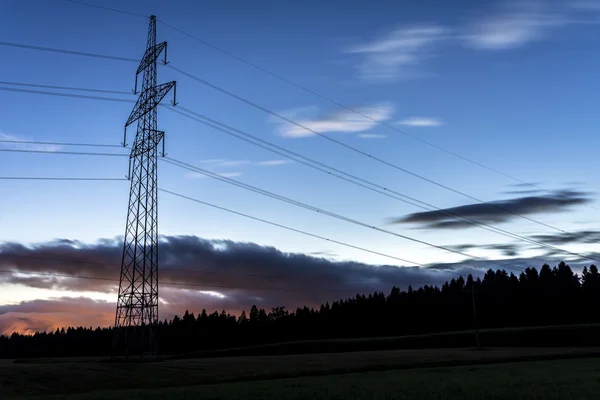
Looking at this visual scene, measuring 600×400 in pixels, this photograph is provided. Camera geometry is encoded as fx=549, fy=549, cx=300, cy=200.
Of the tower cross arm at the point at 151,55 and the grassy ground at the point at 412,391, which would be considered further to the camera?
the tower cross arm at the point at 151,55

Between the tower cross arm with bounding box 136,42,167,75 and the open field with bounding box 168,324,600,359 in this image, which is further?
the open field with bounding box 168,324,600,359

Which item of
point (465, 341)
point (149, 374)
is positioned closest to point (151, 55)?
point (149, 374)

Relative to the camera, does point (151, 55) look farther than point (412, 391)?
Yes

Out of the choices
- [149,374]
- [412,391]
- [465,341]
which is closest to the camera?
[412,391]

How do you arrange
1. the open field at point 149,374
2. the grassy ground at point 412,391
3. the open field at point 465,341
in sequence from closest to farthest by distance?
the grassy ground at point 412,391, the open field at point 149,374, the open field at point 465,341

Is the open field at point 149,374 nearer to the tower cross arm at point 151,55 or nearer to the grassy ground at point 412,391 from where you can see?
the grassy ground at point 412,391

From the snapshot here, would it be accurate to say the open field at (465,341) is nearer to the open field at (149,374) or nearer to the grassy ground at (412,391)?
the open field at (149,374)

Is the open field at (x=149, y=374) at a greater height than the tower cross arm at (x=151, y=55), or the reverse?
the tower cross arm at (x=151, y=55)

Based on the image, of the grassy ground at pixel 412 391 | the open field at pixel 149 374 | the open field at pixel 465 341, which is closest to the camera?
the grassy ground at pixel 412 391

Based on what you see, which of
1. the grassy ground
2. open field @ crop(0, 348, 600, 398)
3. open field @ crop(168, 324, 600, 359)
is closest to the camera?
the grassy ground

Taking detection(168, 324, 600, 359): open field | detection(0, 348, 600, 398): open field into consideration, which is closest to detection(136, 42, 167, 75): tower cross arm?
detection(0, 348, 600, 398): open field

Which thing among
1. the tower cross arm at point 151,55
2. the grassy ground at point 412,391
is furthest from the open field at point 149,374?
the tower cross arm at point 151,55

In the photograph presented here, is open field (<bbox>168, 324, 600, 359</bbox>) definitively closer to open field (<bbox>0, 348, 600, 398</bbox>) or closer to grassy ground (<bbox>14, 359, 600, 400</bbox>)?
open field (<bbox>0, 348, 600, 398</bbox>)

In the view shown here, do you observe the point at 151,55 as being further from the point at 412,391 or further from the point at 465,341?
the point at 465,341
